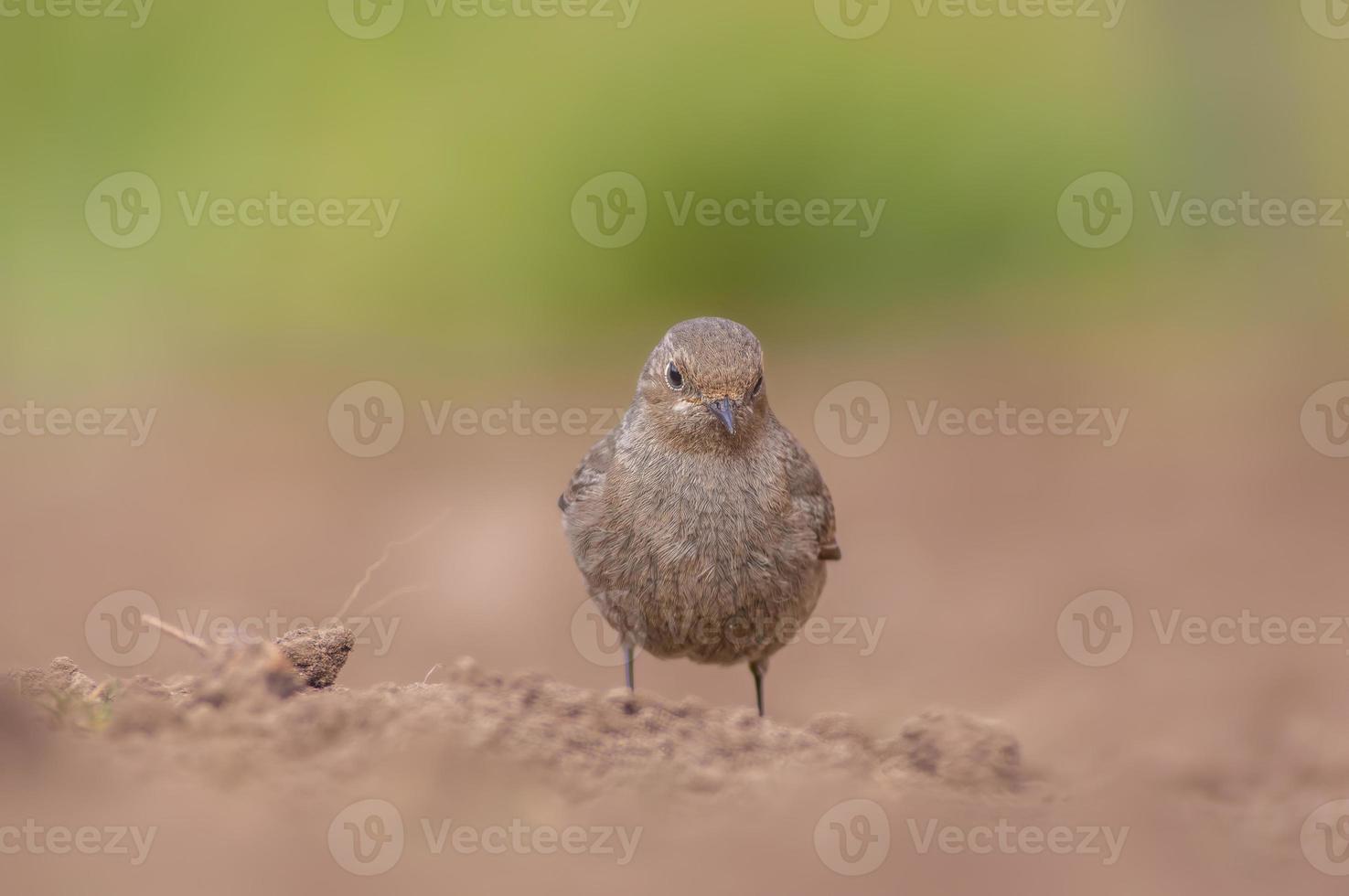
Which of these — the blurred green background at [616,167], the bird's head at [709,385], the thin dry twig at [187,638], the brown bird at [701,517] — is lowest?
the thin dry twig at [187,638]

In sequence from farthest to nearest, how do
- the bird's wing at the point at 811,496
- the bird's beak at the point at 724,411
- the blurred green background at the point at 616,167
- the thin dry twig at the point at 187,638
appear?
the blurred green background at the point at 616,167
the bird's wing at the point at 811,496
the bird's beak at the point at 724,411
the thin dry twig at the point at 187,638

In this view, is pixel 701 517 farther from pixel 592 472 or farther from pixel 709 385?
pixel 592 472

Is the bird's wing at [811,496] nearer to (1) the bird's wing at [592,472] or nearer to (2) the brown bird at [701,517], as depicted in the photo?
(2) the brown bird at [701,517]

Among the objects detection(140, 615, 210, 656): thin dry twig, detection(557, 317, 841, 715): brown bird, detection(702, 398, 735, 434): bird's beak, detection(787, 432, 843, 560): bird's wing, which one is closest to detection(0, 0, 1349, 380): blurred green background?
detection(787, 432, 843, 560): bird's wing

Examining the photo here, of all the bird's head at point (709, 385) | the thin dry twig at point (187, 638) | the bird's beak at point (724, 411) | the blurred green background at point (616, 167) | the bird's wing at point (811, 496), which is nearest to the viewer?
the thin dry twig at point (187, 638)

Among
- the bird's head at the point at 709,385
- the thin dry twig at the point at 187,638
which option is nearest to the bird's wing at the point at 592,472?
the bird's head at the point at 709,385

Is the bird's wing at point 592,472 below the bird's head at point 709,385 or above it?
below

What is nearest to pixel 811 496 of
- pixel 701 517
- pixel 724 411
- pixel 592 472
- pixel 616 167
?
pixel 701 517

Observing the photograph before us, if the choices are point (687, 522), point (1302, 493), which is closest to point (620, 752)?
point (687, 522)
